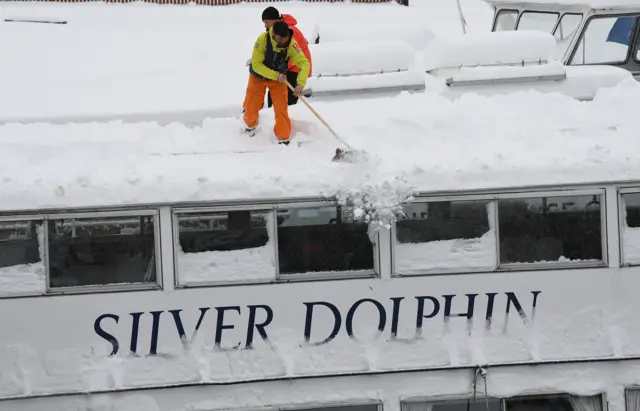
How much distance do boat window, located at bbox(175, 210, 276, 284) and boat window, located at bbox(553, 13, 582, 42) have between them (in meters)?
4.09

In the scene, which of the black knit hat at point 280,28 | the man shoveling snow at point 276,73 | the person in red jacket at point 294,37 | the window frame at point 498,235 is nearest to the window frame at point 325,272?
the window frame at point 498,235

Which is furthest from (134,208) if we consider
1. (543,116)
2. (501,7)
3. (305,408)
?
(501,7)

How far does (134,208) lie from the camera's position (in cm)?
728

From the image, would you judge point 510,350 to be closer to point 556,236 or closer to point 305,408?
point 556,236

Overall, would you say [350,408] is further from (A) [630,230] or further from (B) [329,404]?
(A) [630,230]

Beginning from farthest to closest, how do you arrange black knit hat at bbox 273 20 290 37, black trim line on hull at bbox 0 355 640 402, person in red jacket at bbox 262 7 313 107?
person in red jacket at bbox 262 7 313 107 → black knit hat at bbox 273 20 290 37 → black trim line on hull at bbox 0 355 640 402

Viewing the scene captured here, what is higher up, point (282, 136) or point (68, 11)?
point (68, 11)

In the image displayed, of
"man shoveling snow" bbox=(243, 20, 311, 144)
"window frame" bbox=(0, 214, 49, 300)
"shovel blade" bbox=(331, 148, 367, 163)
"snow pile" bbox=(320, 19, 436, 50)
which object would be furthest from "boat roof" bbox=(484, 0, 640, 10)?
"window frame" bbox=(0, 214, 49, 300)

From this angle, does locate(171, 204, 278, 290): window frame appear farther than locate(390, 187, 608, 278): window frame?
No

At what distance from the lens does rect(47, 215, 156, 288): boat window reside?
736 centimetres

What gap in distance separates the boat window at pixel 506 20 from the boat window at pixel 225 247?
4625mm

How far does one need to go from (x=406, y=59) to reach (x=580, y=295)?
109 inches

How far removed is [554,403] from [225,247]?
3.09 meters

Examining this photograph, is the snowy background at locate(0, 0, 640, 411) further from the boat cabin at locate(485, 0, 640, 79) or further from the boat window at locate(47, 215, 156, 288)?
the boat cabin at locate(485, 0, 640, 79)
